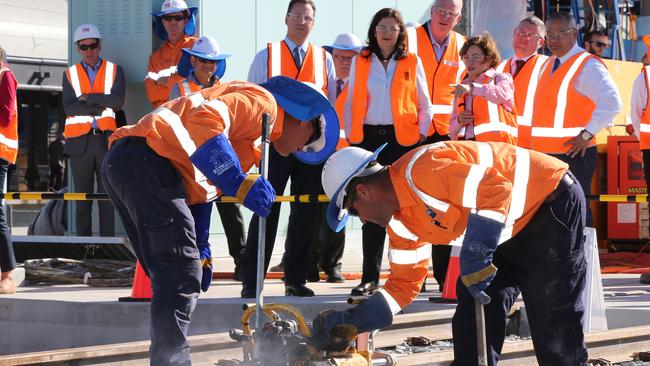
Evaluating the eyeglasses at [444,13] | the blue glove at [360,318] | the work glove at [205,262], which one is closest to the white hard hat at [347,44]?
the eyeglasses at [444,13]

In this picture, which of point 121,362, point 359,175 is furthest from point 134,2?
point 359,175

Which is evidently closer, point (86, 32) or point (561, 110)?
point (561, 110)

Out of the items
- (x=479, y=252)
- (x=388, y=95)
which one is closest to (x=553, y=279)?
(x=479, y=252)

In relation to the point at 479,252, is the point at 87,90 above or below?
above

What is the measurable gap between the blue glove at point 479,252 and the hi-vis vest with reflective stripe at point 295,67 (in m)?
4.71

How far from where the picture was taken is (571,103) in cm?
937

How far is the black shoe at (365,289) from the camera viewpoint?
866 cm

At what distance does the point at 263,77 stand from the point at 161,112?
382 centimetres

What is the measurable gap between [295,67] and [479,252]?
16.1 ft

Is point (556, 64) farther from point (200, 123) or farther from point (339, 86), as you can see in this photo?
point (200, 123)

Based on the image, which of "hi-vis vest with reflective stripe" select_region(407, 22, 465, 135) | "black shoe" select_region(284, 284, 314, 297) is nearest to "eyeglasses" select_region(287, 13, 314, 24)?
"hi-vis vest with reflective stripe" select_region(407, 22, 465, 135)

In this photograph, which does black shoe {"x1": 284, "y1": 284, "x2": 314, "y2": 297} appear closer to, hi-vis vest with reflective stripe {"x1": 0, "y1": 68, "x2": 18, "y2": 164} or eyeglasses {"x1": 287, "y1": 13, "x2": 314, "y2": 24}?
eyeglasses {"x1": 287, "y1": 13, "x2": 314, "y2": 24}

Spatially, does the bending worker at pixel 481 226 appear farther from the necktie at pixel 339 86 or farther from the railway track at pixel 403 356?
the necktie at pixel 339 86

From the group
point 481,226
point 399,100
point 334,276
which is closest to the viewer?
point 481,226
